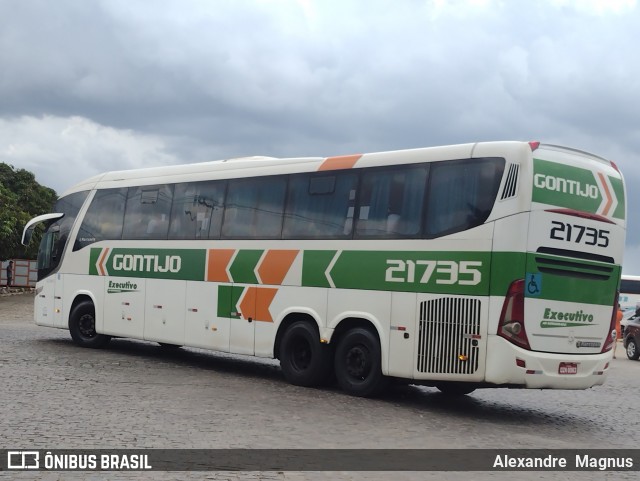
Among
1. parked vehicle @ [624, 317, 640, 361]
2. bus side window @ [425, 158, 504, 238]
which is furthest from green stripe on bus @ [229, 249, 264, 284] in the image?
parked vehicle @ [624, 317, 640, 361]

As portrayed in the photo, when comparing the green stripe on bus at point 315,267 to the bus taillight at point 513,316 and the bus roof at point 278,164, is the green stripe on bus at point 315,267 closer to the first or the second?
the bus roof at point 278,164

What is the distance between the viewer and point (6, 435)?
9.33 m

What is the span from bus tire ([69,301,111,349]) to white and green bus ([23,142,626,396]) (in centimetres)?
195

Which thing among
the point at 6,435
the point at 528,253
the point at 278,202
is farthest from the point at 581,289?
the point at 6,435

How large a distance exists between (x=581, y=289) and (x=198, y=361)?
28.7 ft

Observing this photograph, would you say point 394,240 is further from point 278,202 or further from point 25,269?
point 25,269

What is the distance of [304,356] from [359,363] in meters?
1.33

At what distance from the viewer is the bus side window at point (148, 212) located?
18.0 meters

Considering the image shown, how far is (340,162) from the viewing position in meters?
14.6

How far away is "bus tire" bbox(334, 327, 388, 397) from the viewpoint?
13492 mm

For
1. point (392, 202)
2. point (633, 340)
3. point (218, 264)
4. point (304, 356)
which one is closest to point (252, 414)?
point (304, 356)

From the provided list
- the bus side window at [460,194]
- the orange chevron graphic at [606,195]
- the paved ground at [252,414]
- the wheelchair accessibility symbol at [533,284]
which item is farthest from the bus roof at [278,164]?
the paved ground at [252,414]

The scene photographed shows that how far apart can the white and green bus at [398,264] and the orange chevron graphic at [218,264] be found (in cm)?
3

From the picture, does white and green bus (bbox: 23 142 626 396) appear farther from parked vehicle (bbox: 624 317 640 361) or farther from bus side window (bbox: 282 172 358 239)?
parked vehicle (bbox: 624 317 640 361)
